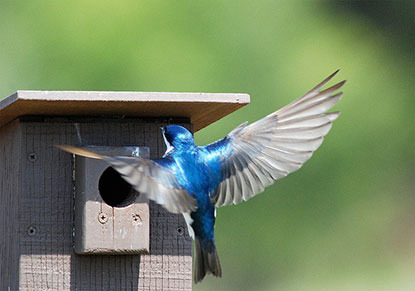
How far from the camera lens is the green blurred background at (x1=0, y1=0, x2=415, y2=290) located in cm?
614

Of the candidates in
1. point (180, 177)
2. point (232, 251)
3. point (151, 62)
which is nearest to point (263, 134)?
point (180, 177)

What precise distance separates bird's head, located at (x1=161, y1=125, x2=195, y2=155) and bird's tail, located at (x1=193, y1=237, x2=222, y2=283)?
11.0 inches

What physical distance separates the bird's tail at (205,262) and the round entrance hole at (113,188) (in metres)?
0.28

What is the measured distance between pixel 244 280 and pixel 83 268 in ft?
14.2

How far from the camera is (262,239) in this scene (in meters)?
7.27

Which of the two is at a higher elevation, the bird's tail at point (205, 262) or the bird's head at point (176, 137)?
the bird's head at point (176, 137)

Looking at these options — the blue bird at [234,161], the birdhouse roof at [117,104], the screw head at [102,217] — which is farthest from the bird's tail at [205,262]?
the birdhouse roof at [117,104]

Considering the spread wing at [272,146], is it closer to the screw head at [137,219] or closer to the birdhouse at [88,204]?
the birdhouse at [88,204]

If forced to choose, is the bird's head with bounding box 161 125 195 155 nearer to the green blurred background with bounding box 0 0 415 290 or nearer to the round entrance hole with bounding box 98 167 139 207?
the round entrance hole with bounding box 98 167 139 207

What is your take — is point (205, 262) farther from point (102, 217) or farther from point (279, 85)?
point (279, 85)

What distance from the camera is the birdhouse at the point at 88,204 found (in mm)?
2805

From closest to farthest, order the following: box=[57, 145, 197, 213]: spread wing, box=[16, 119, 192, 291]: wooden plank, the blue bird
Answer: box=[57, 145, 197, 213]: spread wing → the blue bird → box=[16, 119, 192, 291]: wooden plank

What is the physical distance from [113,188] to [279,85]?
3.91 m

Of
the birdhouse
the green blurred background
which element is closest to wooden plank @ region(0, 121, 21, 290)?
the birdhouse
